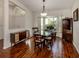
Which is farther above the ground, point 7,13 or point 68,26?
point 7,13

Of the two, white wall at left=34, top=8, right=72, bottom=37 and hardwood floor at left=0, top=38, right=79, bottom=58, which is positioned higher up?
white wall at left=34, top=8, right=72, bottom=37

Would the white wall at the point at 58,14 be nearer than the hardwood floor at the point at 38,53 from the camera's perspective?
No

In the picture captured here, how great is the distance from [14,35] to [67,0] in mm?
4146

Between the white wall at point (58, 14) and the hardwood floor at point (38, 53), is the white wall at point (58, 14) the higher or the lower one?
the higher one

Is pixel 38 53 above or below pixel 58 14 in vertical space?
below

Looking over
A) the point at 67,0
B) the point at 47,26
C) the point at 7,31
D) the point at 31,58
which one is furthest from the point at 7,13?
the point at 47,26

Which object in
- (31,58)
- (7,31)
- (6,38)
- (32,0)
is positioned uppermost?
(32,0)

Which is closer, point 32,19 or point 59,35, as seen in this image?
point 59,35

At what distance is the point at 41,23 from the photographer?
10.3 meters

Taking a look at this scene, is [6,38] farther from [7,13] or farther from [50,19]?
[50,19]

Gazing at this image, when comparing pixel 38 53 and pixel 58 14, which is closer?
pixel 38 53

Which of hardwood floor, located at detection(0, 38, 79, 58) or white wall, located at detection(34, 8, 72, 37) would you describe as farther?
white wall, located at detection(34, 8, 72, 37)

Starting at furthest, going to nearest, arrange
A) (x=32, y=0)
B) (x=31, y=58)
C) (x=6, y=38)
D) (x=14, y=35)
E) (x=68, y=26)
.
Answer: (x=68, y=26) → (x=32, y=0) → (x=14, y=35) → (x=6, y=38) → (x=31, y=58)

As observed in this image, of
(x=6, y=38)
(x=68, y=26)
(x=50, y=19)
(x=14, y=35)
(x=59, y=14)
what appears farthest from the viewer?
(x=50, y=19)
